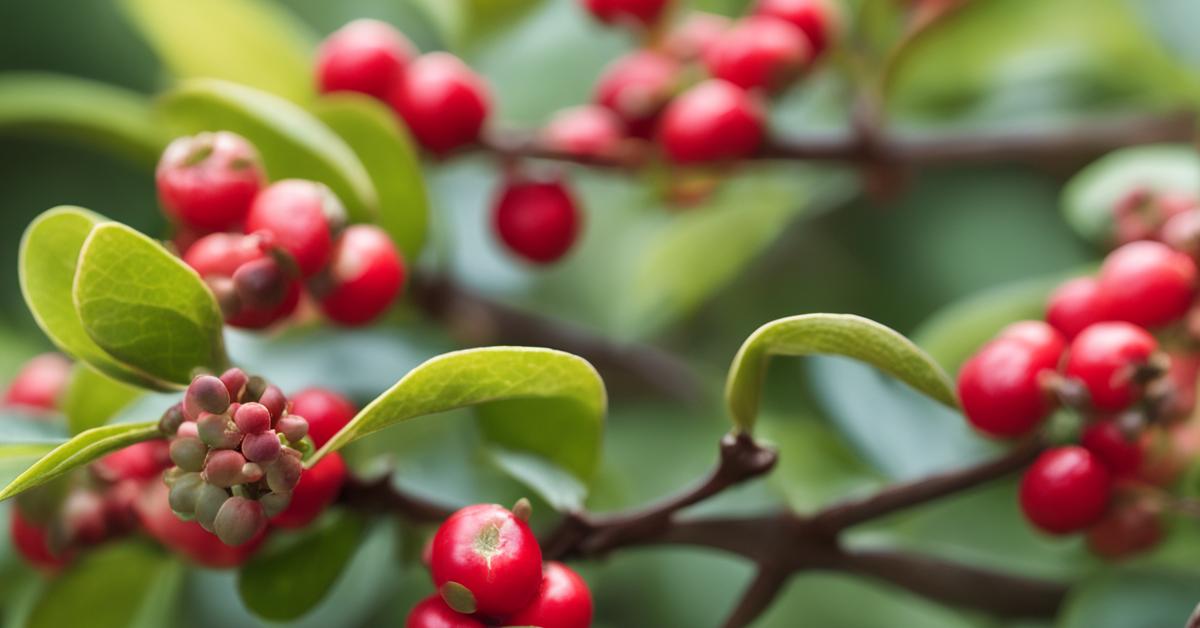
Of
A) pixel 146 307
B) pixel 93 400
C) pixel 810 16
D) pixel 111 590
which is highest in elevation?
pixel 810 16

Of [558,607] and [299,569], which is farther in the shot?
[299,569]

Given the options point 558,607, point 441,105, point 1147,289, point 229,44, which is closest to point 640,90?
point 441,105

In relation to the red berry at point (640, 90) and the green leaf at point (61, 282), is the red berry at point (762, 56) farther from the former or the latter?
the green leaf at point (61, 282)

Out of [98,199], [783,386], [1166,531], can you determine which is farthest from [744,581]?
[98,199]

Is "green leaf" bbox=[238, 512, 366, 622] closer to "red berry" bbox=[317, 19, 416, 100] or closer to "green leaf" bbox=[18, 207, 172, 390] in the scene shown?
"green leaf" bbox=[18, 207, 172, 390]

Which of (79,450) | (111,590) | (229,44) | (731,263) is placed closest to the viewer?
(79,450)

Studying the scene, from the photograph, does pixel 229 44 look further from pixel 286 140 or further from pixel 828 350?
pixel 828 350

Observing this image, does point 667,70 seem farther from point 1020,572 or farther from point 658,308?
point 1020,572
